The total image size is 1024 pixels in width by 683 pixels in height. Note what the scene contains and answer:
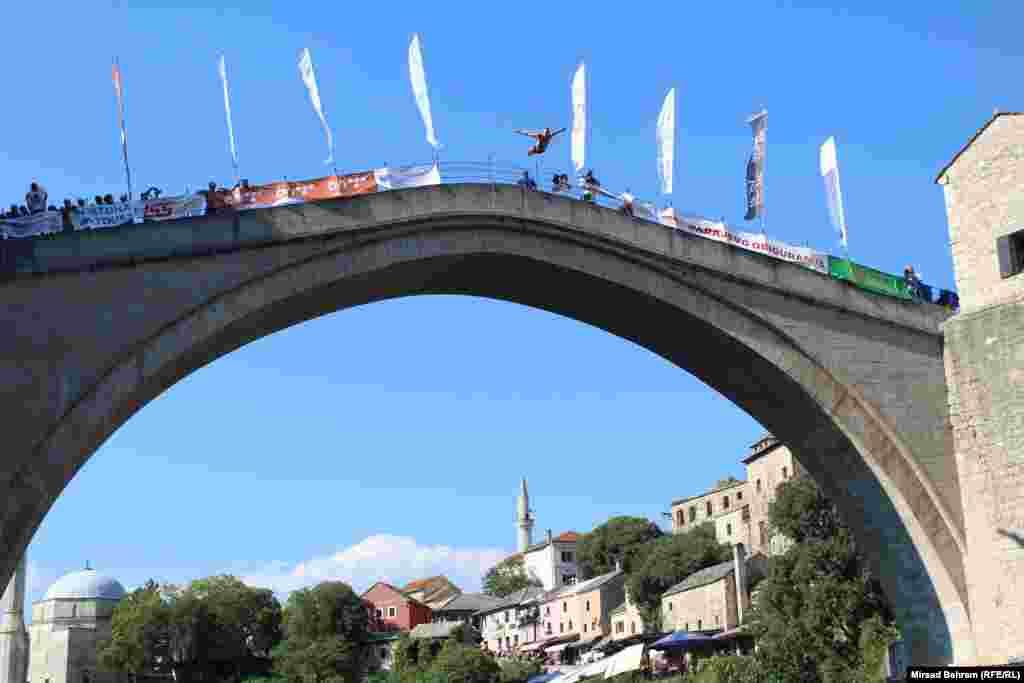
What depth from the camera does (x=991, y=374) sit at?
24.3 m

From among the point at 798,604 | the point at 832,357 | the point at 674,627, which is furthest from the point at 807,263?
the point at 674,627

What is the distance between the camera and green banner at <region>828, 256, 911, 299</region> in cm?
2609

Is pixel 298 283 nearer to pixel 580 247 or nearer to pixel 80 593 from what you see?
pixel 580 247

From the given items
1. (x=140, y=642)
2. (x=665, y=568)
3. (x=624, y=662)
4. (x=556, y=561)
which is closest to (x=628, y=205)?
(x=624, y=662)

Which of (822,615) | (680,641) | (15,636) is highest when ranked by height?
(15,636)

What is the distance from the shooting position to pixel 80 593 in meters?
99.7

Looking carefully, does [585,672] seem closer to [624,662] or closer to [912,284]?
[624,662]

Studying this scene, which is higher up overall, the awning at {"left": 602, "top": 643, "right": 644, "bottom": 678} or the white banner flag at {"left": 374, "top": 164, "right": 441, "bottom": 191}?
the white banner flag at {"left": 374, "top": 164, "right": 441, "bottom": 191}

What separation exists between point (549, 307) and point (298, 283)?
610 centimetres

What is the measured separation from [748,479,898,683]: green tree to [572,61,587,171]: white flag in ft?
72.3

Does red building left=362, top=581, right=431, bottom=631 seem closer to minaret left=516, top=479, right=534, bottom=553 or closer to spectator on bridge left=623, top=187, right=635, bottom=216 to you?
minaret left=516, top=479, right=534, bottom=553

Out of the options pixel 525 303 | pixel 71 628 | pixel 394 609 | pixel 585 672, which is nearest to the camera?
pixel 525 303

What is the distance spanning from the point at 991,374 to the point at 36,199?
17.6 meters

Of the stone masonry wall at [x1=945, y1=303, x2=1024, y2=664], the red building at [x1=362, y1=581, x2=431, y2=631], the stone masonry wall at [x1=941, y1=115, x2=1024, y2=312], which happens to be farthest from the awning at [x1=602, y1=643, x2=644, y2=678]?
A: the red building at [x1=362, y1=581, x2=431, y2=631]
